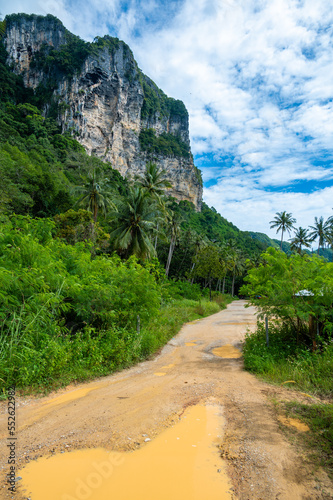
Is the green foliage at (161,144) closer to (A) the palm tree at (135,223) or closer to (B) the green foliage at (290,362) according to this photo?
(A) the palm tree at (135,223)

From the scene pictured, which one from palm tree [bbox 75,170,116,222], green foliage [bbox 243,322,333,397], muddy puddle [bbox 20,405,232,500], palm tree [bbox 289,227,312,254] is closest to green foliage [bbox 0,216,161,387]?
muddy puddle [bbox 20,405,232,500]

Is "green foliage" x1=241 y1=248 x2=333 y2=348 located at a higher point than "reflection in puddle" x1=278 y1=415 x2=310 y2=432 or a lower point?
higher

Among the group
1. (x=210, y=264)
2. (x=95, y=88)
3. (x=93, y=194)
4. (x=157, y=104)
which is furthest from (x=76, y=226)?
(x=157, y=104)

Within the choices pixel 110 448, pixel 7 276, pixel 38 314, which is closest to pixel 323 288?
pixel 110 448

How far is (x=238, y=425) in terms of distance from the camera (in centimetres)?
381

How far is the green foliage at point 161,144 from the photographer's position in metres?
87.4

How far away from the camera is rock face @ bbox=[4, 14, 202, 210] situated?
68.0m

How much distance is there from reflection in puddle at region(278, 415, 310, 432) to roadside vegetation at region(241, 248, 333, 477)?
0.07 m

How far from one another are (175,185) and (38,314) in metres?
91.7

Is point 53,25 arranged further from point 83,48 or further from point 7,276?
point 7,276

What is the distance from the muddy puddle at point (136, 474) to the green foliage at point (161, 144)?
295 ft

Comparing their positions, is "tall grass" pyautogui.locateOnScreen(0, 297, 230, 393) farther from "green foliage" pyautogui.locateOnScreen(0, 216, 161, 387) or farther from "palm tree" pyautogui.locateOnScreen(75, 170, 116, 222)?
"palm tree" pyautogui.locateOnScreen(75, 170, 116, 222)

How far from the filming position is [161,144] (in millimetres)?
92125

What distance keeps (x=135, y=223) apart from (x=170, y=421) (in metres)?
17.5
